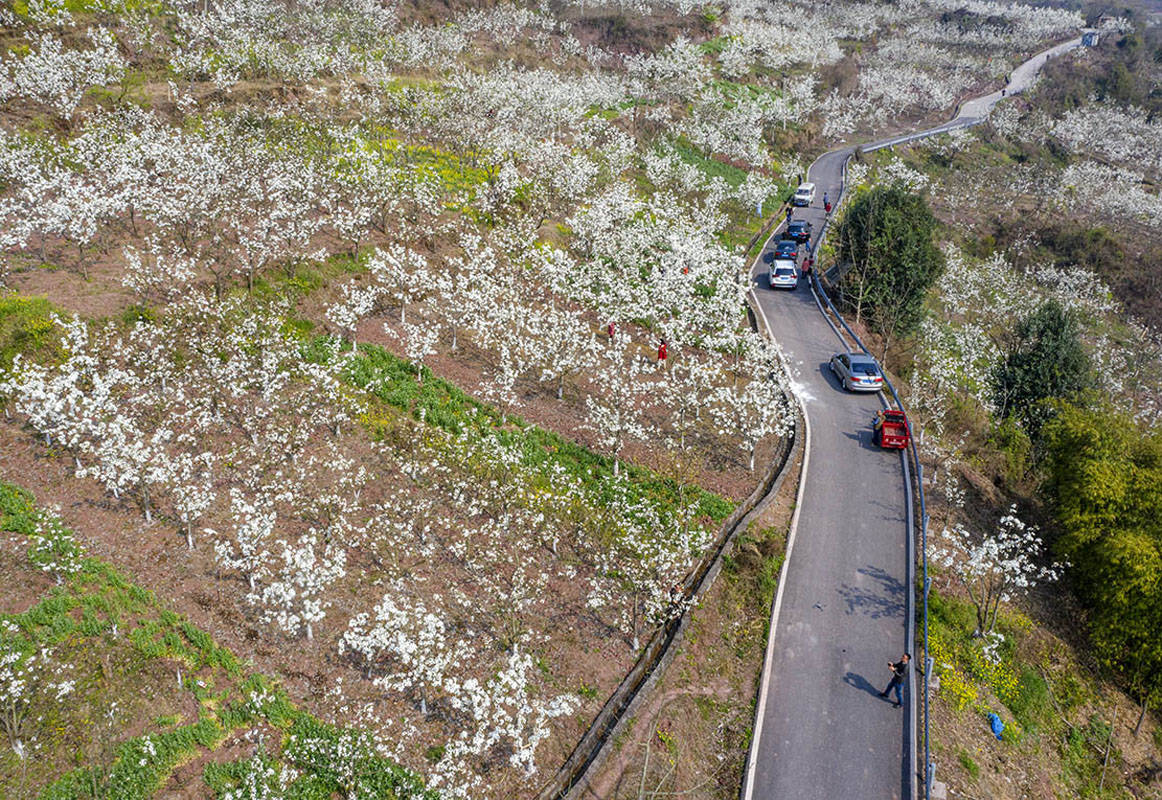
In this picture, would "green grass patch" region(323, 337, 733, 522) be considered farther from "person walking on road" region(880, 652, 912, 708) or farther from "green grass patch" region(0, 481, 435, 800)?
"green grass patch" region(0, 481, 435, 800)

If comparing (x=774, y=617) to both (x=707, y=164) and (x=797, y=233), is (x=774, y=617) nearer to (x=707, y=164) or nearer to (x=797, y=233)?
(x=797, y=233)

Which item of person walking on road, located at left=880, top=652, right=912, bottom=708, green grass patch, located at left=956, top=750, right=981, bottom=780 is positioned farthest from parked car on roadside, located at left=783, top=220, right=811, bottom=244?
green grass patch, located at left=956, top=750, right=981, bottom=780

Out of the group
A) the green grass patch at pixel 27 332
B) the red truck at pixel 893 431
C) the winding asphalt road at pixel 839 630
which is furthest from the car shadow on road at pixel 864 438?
the green grass patch at pixel 27 332

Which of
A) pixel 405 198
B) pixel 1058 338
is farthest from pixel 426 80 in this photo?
pixel 1058 338

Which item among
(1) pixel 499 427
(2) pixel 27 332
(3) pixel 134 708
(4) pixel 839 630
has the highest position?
(2) pixel 27 332

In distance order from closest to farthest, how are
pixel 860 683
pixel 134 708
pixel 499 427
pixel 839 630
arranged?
pixel 134 708
pixel 860 683
pixel 839 630
pixel 499 427

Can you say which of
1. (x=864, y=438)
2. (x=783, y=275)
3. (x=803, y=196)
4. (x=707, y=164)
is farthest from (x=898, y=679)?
(x=707, y=164)
